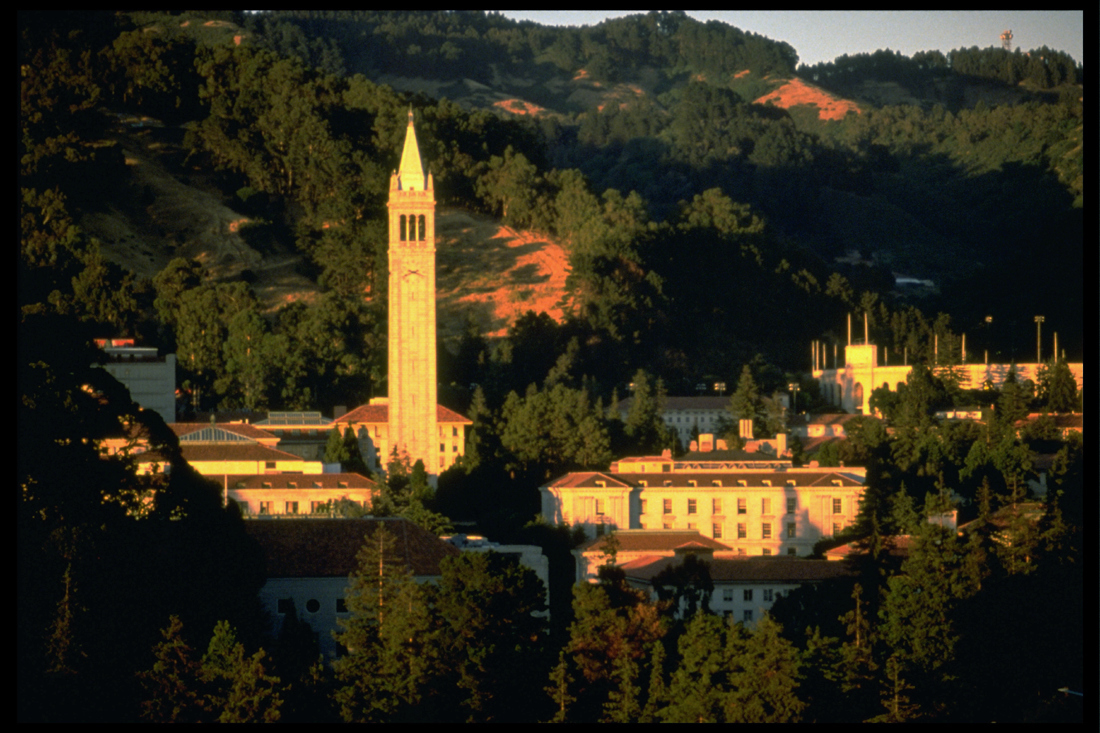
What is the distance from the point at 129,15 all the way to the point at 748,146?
6011 cm

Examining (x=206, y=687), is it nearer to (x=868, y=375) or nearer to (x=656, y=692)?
(x=656, y=692)

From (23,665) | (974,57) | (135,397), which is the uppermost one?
(974,57)

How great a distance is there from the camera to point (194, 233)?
280 ft

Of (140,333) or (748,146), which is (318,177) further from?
(748,146)

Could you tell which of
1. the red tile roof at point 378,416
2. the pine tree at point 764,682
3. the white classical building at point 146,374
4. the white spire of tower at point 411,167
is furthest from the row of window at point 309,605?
the white spire of tower at point 411,167

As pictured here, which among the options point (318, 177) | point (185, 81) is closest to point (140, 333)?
point (318, 177)

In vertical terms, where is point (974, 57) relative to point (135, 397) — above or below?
above

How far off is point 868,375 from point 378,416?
843 inches

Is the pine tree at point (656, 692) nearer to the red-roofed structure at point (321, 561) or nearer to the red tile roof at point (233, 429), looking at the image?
the red-roofed structure at point (321, 561)

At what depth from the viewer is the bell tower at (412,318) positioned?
62.3 metres

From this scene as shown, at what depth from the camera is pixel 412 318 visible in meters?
64.6

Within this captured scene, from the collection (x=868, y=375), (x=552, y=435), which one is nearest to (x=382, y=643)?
(x=552, y=435)

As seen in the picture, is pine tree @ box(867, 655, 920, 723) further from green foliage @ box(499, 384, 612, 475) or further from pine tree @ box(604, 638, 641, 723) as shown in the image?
green foliage @ box(499, 384, 612, 475)

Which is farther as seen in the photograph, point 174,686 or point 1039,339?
point 1039,339
